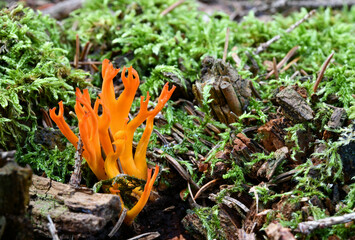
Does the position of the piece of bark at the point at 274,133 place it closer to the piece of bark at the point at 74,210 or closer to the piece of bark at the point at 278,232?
the piece of bark at the point at 278,232

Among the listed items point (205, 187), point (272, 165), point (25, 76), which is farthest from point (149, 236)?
point (25, 76)

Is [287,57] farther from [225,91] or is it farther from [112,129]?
[112,129]

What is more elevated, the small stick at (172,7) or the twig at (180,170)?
the small stick at (172,7)

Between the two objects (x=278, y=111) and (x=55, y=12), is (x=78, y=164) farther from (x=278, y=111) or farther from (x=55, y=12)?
(x=55, y=12)

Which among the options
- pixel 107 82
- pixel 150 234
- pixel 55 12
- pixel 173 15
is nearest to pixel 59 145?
pixel 107 82

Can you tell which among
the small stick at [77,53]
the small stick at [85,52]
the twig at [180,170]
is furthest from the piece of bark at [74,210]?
the small stick at [85,52]

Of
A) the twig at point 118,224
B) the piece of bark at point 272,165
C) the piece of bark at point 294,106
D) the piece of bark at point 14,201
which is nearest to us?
the piece of bark at point 14,201
